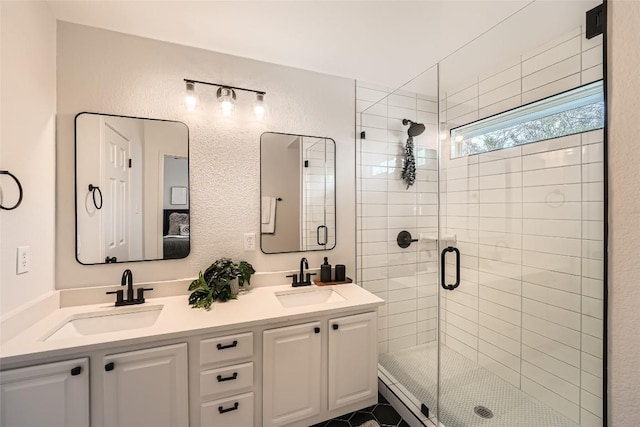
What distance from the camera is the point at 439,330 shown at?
2.06m

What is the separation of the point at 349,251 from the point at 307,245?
15.6 inches

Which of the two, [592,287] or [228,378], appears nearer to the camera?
Result: [592,287]

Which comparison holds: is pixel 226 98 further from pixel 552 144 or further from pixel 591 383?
pixel 591 383

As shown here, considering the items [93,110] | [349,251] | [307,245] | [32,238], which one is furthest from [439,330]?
[93,110]

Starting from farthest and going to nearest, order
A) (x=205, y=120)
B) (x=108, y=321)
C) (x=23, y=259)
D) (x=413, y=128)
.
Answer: (x=413, y=128)
(x=205, y=120)
(x=108, y=321)
(x=23, y=259)

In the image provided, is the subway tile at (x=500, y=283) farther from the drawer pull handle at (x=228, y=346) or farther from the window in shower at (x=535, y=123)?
the drawer pull handle at (x=228, y=346)

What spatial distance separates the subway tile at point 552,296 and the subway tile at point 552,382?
44 centimetres

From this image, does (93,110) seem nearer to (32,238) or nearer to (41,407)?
(32,238)

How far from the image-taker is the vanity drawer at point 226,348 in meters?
1.39

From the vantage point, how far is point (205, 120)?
6.21ft

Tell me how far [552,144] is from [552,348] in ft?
4.16

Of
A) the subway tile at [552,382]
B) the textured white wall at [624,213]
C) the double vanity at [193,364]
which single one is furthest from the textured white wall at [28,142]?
the subway tile at [552,382]

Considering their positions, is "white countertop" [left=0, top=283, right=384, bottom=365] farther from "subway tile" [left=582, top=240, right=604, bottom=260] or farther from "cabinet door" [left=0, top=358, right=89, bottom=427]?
"subway tile" [left=582, top=240, right=604, bottom=260]

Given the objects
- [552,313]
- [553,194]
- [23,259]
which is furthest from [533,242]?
[23,259]
